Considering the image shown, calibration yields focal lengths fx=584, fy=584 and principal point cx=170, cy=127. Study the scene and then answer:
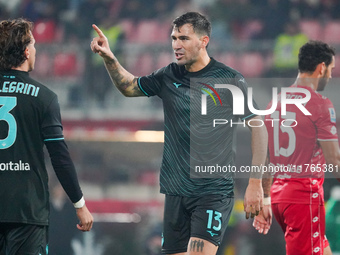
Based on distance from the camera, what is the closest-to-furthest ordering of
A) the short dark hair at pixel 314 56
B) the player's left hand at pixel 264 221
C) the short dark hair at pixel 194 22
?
the short dark hair at pixel 194 22 → the player's left hand at pixel 264 221 → the short dark hair at pixel 314 56

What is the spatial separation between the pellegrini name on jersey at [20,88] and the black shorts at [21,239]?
76 cm

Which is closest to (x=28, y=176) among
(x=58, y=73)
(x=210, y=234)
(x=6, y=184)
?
(x=6, y=184)

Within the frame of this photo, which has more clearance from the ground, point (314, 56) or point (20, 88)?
point (314, 56)

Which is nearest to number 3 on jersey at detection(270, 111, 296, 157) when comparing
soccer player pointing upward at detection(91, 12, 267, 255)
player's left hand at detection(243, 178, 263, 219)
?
soccer player pointing upward at detection(91, 12, 267, 255)

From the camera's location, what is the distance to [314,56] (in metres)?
4.70

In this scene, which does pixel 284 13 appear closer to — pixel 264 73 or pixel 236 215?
pixel 264 73

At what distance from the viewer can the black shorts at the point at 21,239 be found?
3281 millimetres

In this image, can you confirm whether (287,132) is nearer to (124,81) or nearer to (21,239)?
(124,81)

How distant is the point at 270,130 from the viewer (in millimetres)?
4660

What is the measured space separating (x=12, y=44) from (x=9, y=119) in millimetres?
442

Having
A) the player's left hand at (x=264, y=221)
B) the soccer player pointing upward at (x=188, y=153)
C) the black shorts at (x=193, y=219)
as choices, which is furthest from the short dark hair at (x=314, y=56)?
the black shorts at (x=193, y=219)

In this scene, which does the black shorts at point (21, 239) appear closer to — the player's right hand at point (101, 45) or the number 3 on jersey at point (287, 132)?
the player's right hand at point (101, 45)

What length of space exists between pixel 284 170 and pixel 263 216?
1.32 ft

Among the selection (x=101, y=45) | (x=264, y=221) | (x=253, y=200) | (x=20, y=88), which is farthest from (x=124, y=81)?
(x=264, y=221)
